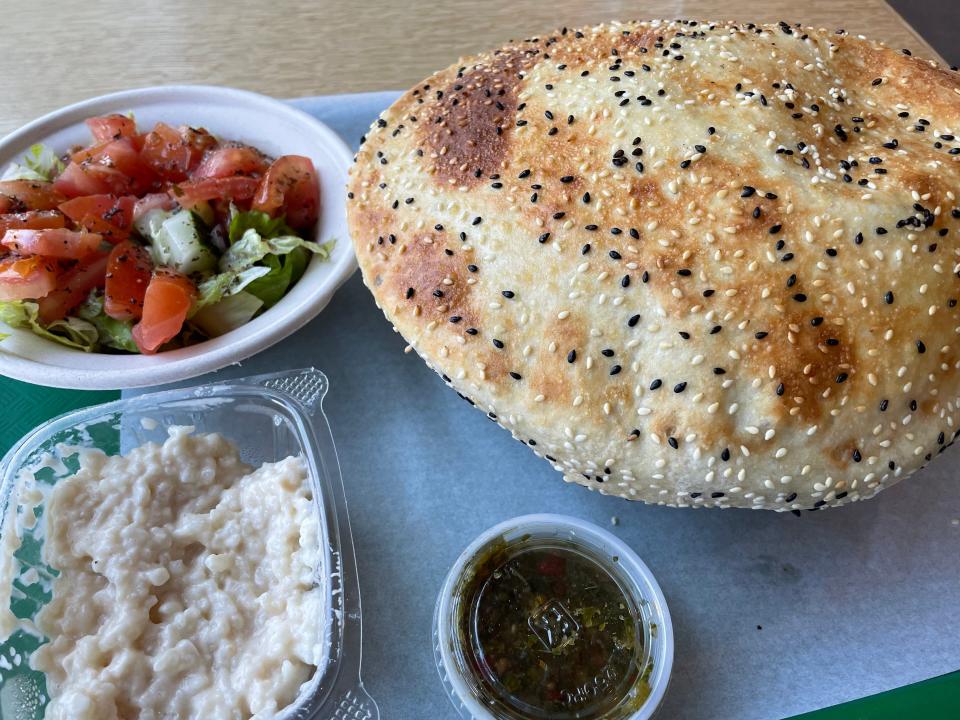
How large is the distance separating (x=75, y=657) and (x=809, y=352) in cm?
188

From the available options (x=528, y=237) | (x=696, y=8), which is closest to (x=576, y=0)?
(x=696, y=8)

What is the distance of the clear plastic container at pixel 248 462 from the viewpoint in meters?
1.74

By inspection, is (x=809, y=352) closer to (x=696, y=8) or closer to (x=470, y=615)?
(x=470, y=615)

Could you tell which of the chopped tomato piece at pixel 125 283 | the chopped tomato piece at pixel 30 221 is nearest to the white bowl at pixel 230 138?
the chopped tomato piece at pixel 125 283

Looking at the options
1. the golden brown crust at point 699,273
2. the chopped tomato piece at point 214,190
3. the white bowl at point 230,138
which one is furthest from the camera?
the chopped tomato piece at point 214,190

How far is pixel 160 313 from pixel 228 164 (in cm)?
68

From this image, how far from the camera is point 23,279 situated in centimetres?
226

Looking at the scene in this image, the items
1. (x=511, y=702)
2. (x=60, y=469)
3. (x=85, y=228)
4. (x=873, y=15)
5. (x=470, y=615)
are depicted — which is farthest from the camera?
(x=873, y=15)

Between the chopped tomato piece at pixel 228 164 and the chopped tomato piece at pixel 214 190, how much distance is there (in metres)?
0.05

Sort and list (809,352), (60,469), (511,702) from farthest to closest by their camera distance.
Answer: (60,469)
(511,702)
(809,352)

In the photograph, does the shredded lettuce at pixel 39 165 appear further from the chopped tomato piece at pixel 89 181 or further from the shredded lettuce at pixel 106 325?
the shredded lettuce at pixel 106 325

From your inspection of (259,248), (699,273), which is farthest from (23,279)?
(699,273)

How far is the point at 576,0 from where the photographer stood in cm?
374

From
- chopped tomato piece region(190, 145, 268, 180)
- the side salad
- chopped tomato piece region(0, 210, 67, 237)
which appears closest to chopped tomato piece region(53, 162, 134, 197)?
the side salad
